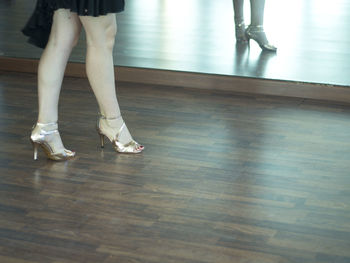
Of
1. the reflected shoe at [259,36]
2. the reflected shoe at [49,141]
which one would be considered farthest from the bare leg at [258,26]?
the reflected shoe at [49,141]

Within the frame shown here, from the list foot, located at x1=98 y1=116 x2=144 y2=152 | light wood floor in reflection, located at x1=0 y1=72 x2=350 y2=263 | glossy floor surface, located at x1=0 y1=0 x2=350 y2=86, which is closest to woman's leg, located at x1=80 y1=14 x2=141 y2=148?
foot, located at x1=98 y1=116 x2=144 y2=152

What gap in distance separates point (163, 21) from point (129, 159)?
4.73 feet

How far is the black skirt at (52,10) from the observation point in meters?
2.86

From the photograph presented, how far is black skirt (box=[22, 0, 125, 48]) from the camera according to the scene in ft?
9.37

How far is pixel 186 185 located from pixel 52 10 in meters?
0.87

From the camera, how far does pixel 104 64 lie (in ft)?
10.0

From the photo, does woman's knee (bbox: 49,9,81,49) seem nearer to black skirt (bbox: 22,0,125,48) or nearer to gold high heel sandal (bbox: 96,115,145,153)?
black skirt (bbox: 22,0,125,48)

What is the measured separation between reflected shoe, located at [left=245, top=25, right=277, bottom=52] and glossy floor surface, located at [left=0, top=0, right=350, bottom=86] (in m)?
0.03

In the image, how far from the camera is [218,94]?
13.6 ft

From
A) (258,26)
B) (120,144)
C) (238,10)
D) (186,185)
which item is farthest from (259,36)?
(186,185)

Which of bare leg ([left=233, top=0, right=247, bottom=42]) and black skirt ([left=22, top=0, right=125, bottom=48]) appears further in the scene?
bare leg ([left=233, top=0, right=247, bottom=42])

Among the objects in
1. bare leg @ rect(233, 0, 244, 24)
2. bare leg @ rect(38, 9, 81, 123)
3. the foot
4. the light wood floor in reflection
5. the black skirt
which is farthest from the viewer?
bare leg @ rect(233, 0, 244, 24)

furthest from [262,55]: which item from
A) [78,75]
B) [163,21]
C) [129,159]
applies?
[129,159]

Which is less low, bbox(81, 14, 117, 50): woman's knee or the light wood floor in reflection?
bbox(81, 14, 117, 50): woman's knee
